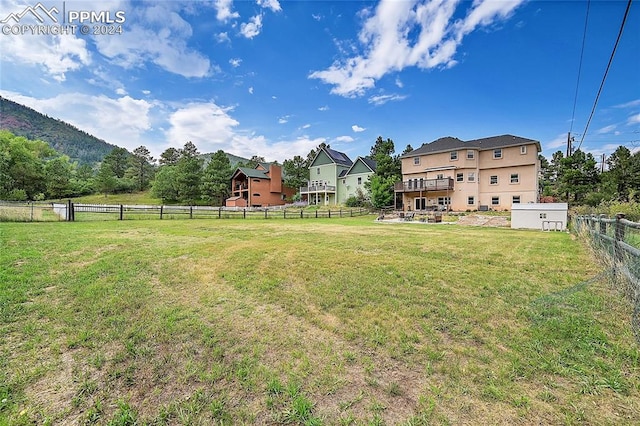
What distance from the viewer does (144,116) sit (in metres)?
17.1

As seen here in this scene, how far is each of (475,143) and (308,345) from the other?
101 ft

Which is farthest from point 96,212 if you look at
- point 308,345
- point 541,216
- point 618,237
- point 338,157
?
point 338,157

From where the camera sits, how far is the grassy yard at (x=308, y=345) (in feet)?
6.90

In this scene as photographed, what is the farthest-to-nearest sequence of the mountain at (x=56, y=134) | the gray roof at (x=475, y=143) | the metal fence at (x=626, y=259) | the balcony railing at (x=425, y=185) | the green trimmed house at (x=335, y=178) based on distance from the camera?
the mountain at (x=56, y=134), the green trimmed house at (x=335, y=178), the balcony railing at (x=425, y=185), the gray roof at (x=475, y=143), the metal fence at (x=626, y=259)

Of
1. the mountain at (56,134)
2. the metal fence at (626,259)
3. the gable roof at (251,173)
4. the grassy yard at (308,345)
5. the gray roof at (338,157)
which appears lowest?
the grassy yard at (308,345)

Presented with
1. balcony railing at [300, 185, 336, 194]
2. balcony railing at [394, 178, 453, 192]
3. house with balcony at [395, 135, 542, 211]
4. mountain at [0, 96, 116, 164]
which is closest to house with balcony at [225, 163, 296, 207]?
balcony railing at [300, 185, 336, 194]

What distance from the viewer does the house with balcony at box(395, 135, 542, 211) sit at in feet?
79.4

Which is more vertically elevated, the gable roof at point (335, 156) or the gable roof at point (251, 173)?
the gable roof at point (335, 156)

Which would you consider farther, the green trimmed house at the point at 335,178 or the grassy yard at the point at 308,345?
the green trimmed house at the point at 335,178

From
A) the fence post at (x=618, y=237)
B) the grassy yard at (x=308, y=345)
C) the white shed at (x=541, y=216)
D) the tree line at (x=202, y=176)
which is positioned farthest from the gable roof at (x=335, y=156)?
the fence post at (x=618, y=237)

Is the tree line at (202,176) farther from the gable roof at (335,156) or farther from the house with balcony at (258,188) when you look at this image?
the gable roof at (335,156)

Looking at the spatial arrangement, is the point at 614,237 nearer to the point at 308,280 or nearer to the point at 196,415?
the point at 308,280

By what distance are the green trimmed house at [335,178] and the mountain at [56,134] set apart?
78504mm

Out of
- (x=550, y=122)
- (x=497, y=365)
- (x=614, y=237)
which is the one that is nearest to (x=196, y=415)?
(x=497, y=365)
